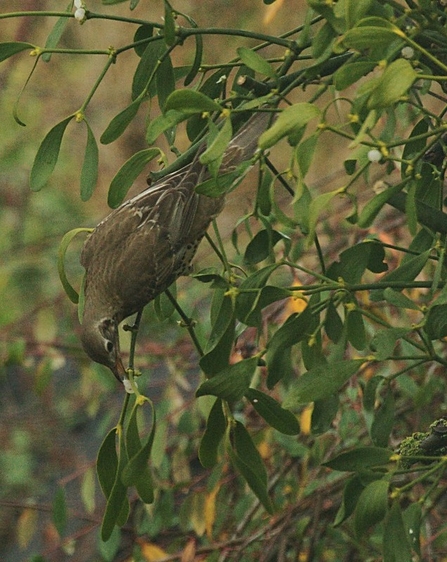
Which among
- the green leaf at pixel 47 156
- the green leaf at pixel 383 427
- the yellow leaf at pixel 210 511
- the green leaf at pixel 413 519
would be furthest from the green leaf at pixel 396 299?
the yellow leaf at pixel 210 511

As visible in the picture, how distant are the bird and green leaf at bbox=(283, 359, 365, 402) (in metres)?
0.52

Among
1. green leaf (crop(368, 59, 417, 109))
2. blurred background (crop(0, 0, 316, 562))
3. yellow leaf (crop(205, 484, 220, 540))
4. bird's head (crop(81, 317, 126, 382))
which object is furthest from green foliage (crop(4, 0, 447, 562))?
blurred background (crop(0, 0, 316, 562))

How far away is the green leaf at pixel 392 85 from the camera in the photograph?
3.29ft

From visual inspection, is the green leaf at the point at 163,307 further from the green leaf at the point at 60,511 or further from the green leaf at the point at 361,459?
the green leaf at the point at 60,511

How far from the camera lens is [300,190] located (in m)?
1.11

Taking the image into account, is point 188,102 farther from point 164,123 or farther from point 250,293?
point 250,293

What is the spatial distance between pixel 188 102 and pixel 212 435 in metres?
0.39

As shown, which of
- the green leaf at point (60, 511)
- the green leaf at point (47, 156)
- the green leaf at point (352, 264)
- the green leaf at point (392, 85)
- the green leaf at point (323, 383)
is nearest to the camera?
the green leaf at point (392, 85)

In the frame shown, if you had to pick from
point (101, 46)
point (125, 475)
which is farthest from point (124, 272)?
point (101, 46)

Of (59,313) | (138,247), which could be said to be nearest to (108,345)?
(138,247)

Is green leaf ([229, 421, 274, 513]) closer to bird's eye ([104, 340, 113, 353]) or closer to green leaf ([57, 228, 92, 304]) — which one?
green leaf ([57, 228, 92, 304])

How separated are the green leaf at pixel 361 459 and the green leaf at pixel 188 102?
0.39 m

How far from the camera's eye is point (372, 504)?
1169mm

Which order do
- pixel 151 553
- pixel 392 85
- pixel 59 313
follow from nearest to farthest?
pixel 392 85 < pixel 151 553 < pixel 59 313
